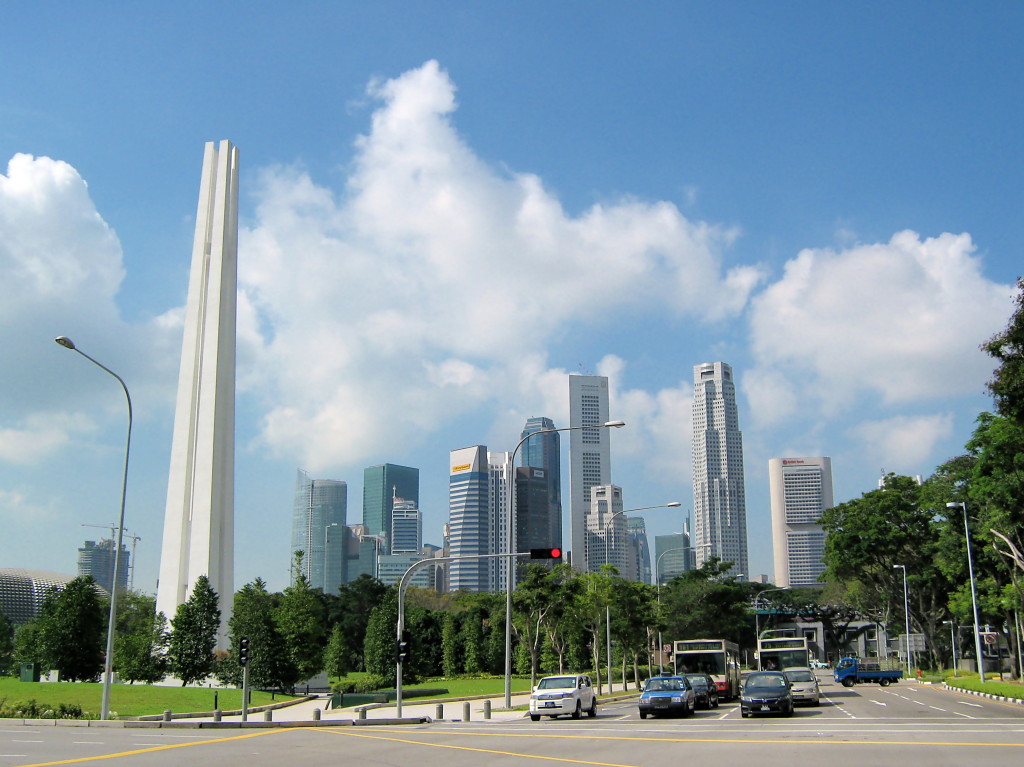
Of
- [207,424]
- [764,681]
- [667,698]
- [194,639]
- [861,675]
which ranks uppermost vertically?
[207,424]

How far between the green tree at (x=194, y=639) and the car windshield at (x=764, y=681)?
37.7 m

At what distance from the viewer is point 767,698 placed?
30656mm

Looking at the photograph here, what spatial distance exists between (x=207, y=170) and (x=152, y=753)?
199 ft

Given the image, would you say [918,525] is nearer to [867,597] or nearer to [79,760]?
[867,597]

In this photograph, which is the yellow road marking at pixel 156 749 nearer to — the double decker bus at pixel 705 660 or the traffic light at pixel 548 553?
the traffic light at pixel 548 553

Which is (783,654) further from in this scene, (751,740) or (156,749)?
(156,749)

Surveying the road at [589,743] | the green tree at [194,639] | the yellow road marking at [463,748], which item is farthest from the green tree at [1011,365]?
the green tree at [194,639]

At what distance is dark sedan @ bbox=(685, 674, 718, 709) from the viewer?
35.9 meters

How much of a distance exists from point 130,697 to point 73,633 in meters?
14.7

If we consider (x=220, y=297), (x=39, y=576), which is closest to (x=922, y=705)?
(x=220, y=297)

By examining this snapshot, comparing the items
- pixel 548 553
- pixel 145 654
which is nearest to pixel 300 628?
pixel 145 654

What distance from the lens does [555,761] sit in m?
17.6

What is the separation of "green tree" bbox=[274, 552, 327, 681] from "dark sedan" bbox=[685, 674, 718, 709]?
2873 centimetres

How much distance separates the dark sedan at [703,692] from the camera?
1415 inches
